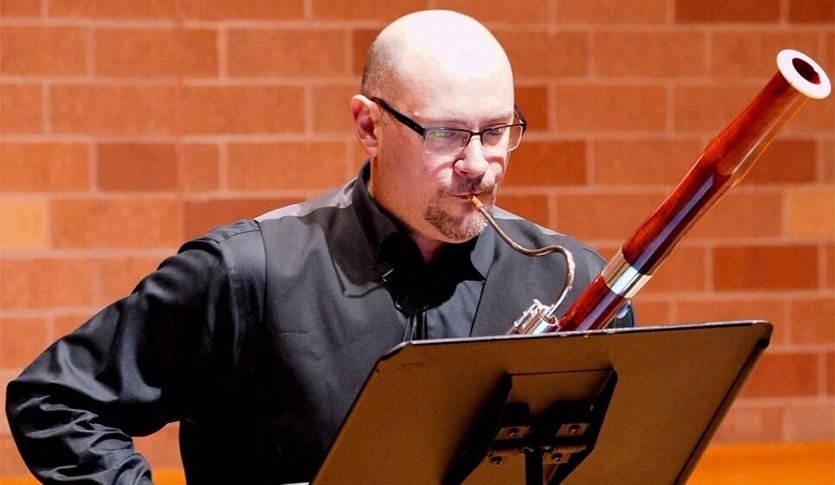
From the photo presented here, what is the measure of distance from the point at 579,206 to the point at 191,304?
1.49 m

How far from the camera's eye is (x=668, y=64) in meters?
3.10

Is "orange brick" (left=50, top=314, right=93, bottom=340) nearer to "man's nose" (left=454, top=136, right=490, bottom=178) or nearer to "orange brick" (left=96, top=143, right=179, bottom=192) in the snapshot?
"orange brick" (left=96, top=143, right=179, bottom=192)

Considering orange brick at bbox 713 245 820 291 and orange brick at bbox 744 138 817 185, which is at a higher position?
orange brick at bbox 744 138 817 185

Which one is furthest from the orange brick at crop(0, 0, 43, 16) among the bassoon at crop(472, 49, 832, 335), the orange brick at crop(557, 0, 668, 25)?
the bassoon at crop(472, 49, 832, 335)

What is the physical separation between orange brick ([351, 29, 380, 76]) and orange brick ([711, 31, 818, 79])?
2.76 ft

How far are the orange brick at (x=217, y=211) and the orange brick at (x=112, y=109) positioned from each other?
192 millimetres

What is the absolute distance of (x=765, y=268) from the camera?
315 centimetres

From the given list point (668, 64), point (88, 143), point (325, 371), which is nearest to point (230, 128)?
point (88, 143)

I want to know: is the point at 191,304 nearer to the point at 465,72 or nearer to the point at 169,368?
the point at 169,368

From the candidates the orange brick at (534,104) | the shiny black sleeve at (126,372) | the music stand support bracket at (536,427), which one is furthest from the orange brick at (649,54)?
the music stand support bracket at (536,427)

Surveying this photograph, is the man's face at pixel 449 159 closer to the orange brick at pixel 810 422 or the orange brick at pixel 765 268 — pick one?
the orange brick at pixel 765 268

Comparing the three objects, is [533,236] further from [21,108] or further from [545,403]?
[21,108]

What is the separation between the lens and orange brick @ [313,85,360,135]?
2.96 meters

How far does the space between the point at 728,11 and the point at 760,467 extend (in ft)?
3.58
